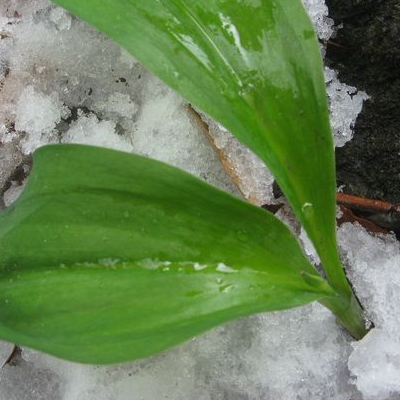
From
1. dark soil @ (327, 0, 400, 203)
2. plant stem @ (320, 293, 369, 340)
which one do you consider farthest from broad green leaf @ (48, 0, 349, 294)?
dark soil @ (327, 0, 400, 203)

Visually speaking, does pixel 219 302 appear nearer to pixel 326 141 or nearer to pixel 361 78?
pixel 326 141

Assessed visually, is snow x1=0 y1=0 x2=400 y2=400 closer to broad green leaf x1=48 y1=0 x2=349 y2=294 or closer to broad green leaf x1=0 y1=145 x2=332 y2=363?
broad green leaf x1=0 y1=145 x2=332 y2=363

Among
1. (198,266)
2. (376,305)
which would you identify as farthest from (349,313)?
(198,266)

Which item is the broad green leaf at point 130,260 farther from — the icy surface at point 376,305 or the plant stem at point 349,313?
the icy surface at point 376,305

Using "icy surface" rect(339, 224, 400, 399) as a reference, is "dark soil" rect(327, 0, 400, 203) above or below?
above

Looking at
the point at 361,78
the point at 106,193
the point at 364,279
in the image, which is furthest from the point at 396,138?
the point at 106,193
